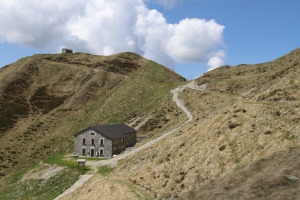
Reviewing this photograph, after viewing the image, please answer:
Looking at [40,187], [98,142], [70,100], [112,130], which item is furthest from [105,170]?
[70,100]

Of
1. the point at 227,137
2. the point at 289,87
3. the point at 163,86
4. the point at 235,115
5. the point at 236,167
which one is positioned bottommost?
the point at 236,167

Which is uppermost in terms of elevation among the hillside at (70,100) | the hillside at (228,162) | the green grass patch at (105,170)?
the hillside at (70,100)

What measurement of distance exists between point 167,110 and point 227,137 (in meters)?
59.3

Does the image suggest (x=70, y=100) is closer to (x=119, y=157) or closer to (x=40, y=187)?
(x=119, y=157)

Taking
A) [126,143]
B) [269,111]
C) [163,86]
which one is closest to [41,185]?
[126,143]

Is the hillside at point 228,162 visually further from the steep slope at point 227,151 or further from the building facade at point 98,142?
the building facade at point 98,142

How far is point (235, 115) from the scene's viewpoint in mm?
36781

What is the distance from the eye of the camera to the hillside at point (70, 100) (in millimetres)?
94688

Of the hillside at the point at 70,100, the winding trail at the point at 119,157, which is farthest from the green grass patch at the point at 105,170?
the hillside at the point at 70,100

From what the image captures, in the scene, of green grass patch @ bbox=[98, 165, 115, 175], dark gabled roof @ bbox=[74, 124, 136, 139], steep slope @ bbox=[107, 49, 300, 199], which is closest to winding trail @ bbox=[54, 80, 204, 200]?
green grass patch @ bbox=[98, 165, 115, 175]

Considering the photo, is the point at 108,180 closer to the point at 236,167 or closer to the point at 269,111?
the point at 236,167

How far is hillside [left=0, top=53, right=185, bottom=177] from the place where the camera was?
9469 centimetres

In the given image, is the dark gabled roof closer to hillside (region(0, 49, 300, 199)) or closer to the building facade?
the building facade

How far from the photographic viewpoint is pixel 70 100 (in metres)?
135
